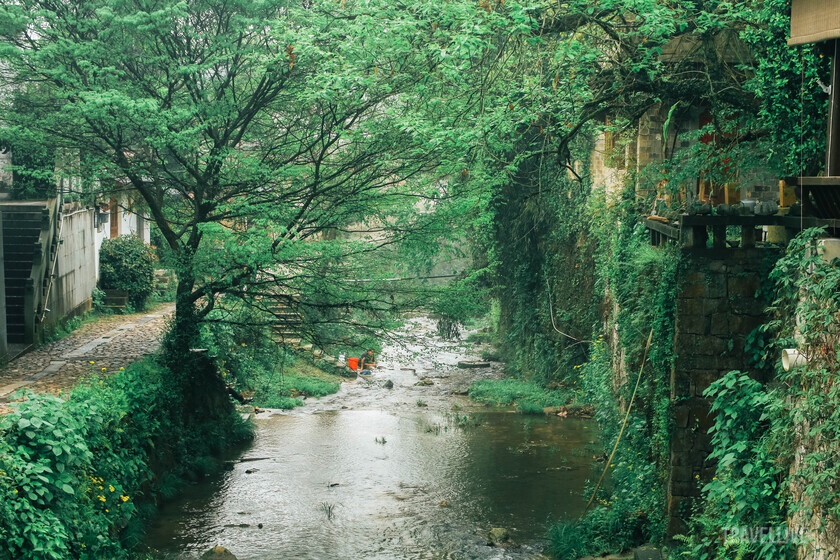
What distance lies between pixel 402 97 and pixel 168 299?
15.2 metres

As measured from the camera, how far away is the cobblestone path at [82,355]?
12430mm

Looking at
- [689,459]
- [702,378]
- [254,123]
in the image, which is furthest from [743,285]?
[254,123]

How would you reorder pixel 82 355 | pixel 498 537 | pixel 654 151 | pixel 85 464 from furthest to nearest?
1. pixel 82 355
2. pixel 654 151
3. pixel 498 537
4. pixel 85 464

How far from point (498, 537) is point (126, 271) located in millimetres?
15226

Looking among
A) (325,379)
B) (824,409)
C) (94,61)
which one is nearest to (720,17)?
(824,409)

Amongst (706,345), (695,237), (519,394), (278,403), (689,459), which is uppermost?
(695,237)

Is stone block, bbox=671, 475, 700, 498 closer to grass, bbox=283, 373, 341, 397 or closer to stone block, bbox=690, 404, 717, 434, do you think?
stone block, bbox=690, 404, 717, 434

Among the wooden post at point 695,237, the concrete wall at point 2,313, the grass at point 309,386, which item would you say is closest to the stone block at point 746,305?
the wooden post at point 695,237

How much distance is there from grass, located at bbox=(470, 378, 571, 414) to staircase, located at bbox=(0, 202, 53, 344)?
1167cm

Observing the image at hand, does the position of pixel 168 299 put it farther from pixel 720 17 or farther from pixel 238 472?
pixel 720 17

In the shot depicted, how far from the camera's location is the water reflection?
11.2 meters

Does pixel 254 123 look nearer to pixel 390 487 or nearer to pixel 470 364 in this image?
pixel 390 487

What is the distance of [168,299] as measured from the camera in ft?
79.8

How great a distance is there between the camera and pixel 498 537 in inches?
437
